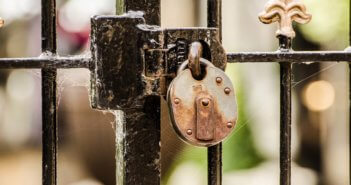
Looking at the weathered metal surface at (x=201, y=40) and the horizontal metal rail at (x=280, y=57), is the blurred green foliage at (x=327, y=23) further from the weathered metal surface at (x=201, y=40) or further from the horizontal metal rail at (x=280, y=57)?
the weathered metal surface at (x=201, y=40)

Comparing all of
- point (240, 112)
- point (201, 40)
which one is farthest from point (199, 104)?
point (240, 112)

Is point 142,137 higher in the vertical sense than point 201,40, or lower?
lower

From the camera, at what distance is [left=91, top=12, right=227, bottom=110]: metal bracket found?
0.84m

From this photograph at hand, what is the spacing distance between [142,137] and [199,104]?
0.15 m

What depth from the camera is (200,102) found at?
2.60 ft

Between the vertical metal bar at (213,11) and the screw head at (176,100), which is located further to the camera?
the vertical metal bar at (213,11)

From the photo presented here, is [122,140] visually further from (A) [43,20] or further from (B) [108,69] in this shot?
(A) [43,20]

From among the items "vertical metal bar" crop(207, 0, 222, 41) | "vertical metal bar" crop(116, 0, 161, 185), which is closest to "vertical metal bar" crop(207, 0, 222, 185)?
"vertical metal bar" crop(207, 0, 222, 41)

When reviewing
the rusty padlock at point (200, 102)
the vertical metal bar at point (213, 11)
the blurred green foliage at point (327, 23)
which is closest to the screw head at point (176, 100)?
the rusty padlock at point (200, 102)

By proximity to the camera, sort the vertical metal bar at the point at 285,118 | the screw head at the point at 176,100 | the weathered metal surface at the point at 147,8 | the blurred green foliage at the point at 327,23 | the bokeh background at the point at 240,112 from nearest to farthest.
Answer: the screw head at the point at 176,100 < the weathered metal surface at the point at 147,8 < the vertical metal bar at the point at 285,118 < the blurred green foliage at the point at 327,23 < the bokeh background at the point at 240,112

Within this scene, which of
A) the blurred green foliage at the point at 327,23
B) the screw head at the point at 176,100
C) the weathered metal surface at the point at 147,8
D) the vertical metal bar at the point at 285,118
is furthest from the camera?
the blurred green foliage at the point at 327,23

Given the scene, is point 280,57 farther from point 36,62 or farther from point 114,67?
point 36,62

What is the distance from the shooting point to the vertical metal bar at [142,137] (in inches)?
35.0

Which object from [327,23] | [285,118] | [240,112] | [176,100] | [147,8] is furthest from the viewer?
[327,23]
